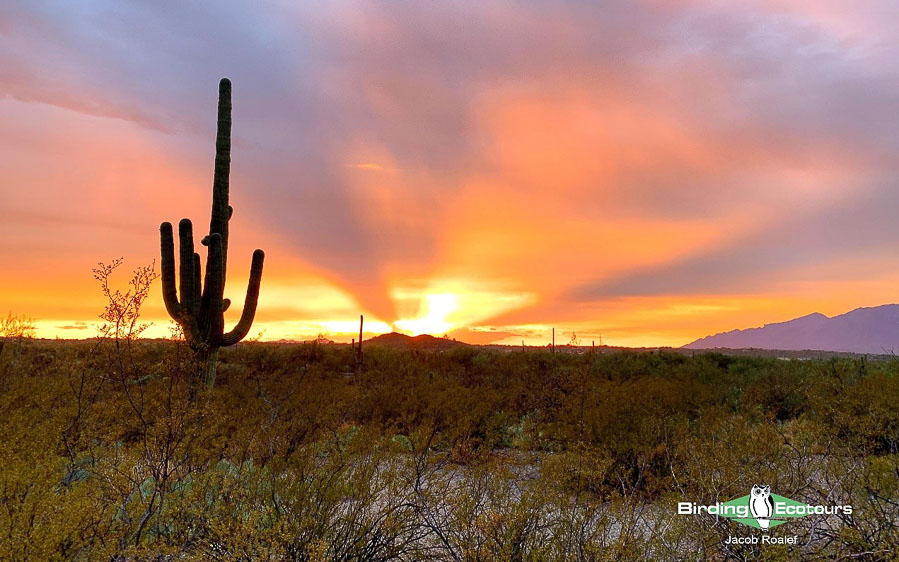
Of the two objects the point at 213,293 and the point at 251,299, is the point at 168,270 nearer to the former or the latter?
the point at 213,293

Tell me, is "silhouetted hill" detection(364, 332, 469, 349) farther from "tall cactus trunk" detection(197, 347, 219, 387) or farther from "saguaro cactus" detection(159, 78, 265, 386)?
"tall cactus trunk" detection(197, 347, 219, 387)

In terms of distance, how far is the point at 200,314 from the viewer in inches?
484

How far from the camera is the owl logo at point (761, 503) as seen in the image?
16.4ft

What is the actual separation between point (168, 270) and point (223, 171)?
8.27 feet

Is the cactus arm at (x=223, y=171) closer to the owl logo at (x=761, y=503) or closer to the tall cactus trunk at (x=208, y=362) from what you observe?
the tall cactus trunk at (x=208, y=362)

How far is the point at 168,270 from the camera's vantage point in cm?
1235

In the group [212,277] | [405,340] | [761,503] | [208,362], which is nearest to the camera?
[761,503]

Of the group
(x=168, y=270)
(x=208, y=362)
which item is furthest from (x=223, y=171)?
(x=208, y=362)

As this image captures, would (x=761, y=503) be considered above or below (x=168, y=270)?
below

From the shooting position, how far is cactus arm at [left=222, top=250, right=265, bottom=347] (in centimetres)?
1339

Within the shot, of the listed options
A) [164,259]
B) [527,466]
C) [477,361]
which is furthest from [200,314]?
[477,361]

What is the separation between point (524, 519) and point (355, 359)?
82.1 ft

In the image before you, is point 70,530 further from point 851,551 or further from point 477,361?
point 477,361

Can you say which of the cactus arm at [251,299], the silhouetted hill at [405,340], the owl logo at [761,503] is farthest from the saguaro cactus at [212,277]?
the silhouetted hill at [405,340]
